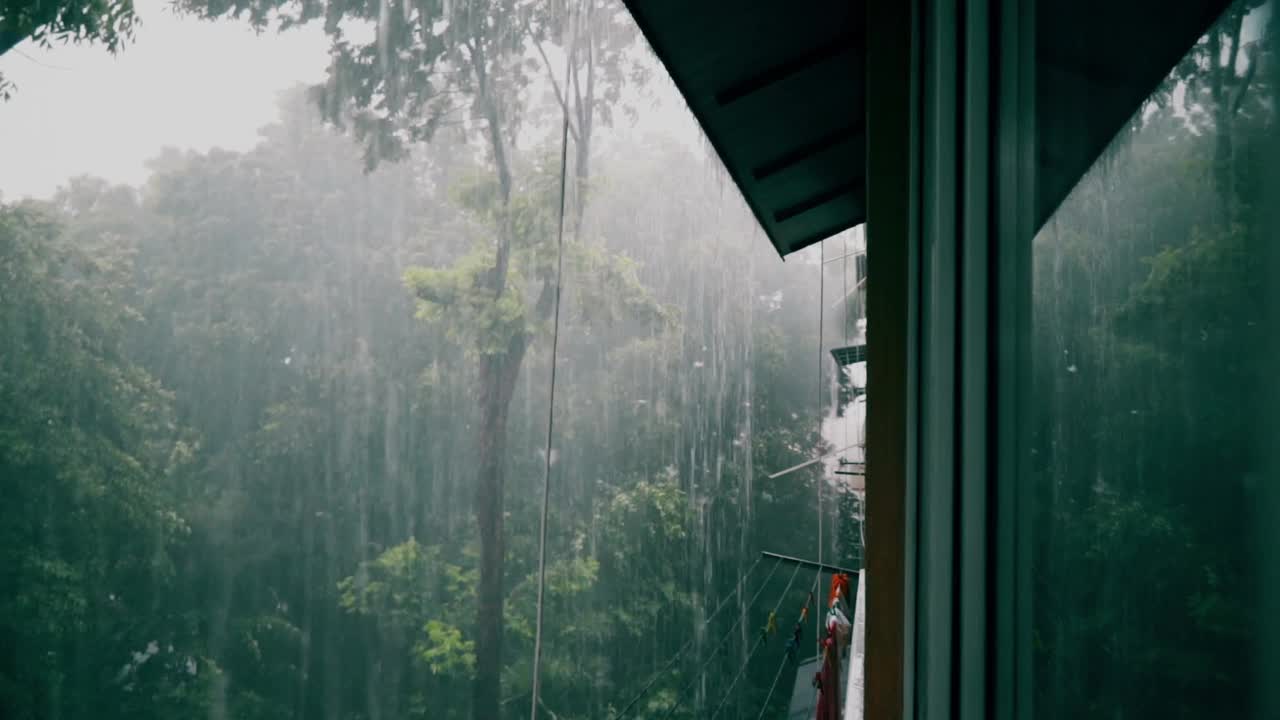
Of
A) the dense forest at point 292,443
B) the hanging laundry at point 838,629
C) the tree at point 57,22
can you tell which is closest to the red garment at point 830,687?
the hanging laundry at point 838,629

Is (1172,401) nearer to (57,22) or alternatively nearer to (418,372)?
(57,22)

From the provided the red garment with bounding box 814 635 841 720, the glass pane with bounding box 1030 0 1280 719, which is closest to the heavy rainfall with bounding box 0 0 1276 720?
the glass pane with bounding box 1030 0 1280 719

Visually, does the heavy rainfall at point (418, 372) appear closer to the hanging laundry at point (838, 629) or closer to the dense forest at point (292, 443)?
the dense forest at point (292, 443)

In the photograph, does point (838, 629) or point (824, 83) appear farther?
point (838, 629)

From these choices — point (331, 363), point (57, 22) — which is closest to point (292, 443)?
point (331, 363)

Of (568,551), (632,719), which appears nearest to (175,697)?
(568,551)

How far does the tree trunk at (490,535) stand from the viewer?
11.4 feet

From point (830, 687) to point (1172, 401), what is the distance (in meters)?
2.75

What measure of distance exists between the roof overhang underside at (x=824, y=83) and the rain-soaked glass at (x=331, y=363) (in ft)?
0.32

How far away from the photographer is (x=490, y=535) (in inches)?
137

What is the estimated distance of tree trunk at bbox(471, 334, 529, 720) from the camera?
348 centimetres

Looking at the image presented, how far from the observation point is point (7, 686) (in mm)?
1536

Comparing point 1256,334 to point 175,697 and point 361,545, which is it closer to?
point 175,697

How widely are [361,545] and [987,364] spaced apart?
8.14 ft
